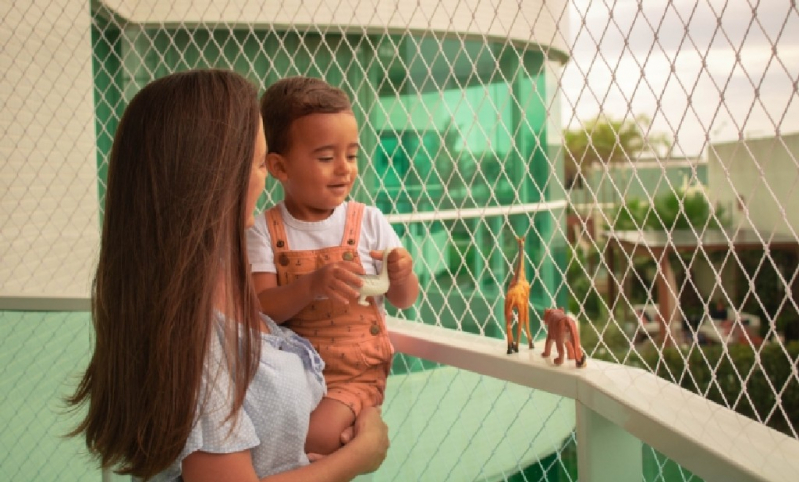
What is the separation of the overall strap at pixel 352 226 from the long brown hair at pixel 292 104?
0.16 metres

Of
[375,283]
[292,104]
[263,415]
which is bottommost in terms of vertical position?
[263,415]

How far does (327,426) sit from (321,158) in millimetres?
417

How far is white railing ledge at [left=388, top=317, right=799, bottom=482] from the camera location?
37.4 inches

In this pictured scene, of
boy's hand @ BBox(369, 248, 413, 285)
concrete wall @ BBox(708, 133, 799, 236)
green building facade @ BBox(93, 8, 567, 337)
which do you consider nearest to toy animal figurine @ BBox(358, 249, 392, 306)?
boy's hand @ BBox(369, 248, 413, 285)

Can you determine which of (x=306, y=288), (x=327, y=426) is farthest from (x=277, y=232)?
(x=327, y=426)

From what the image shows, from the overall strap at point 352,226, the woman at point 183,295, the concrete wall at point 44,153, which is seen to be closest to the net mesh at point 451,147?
the concrete wall at point 44,153

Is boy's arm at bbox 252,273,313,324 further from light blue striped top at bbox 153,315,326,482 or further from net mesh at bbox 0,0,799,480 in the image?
net mesh at bbox 0,0,799,480

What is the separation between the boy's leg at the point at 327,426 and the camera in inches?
47.1

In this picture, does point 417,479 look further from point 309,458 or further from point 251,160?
point 251,160

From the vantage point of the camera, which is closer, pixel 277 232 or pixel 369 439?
pixel 369 439

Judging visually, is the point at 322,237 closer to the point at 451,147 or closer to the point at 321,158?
the point at 321,158

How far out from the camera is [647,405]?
3.73 ft

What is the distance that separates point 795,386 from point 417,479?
33.1 ft

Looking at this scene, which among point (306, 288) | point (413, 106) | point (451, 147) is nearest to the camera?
point (306, 288)
